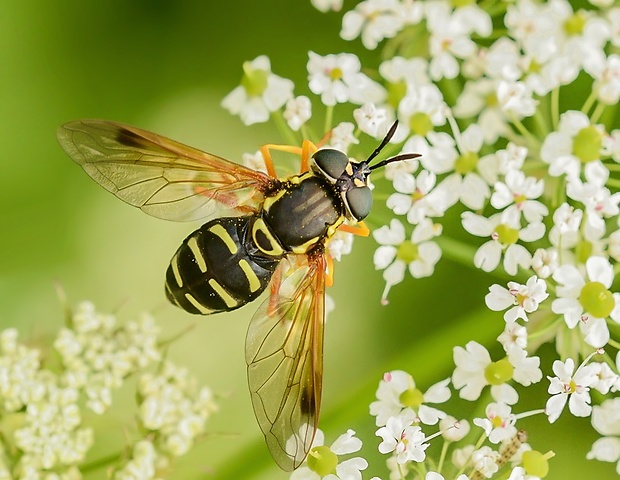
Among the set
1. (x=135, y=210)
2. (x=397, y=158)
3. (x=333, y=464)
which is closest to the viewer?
(x=333, y=464)

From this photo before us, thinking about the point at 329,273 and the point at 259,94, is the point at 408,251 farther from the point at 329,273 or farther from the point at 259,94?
the point at 259,94

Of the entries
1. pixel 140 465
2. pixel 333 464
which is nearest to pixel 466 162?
pixel 333 464

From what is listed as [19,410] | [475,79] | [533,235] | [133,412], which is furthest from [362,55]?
[19,410]

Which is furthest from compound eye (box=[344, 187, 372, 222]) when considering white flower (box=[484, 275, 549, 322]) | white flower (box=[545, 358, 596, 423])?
white flower (box=[545, 358, 596, 423])

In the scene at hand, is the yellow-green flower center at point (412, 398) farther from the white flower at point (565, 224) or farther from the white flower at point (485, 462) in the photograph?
the white flower at point (565, 224)

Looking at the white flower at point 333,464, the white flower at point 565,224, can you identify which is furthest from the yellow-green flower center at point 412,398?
the white flower at point 565,224
